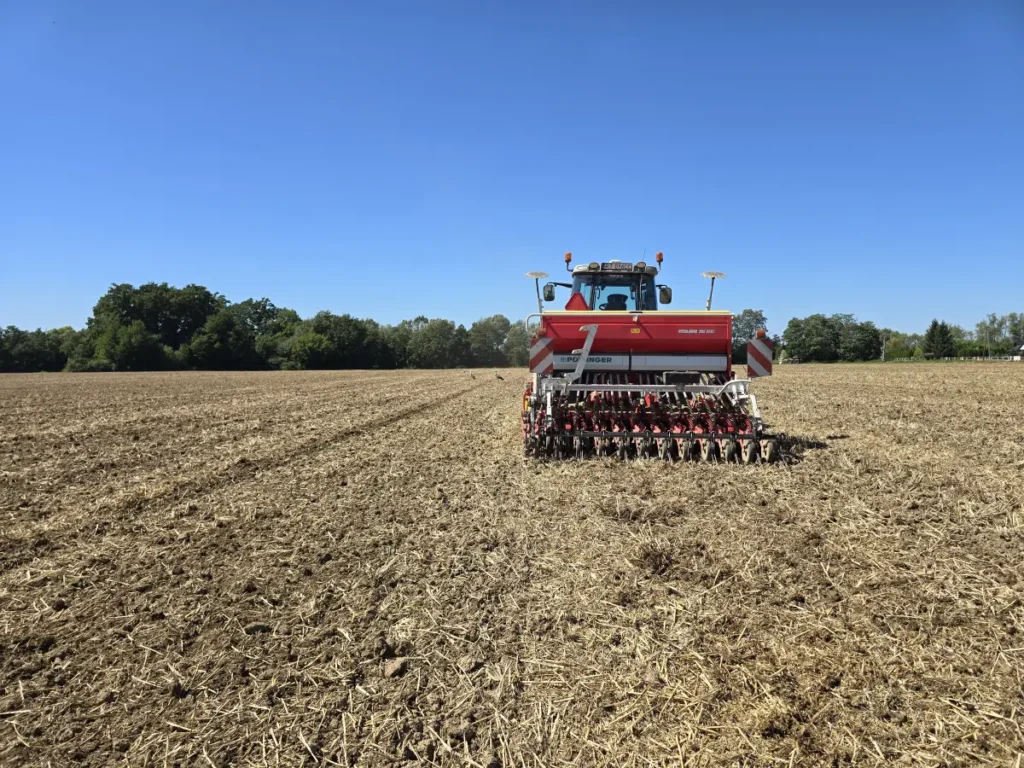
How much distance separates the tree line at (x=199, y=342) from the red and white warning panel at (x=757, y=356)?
71.4 m

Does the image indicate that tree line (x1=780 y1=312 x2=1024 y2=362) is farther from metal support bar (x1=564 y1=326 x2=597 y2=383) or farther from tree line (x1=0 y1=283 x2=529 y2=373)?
metal support bar (x1=564 y1=326 x2=597 y2=383)

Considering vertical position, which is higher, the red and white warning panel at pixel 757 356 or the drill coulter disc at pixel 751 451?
the red and white warning panel at pixel 757 356

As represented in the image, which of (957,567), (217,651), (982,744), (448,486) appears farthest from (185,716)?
(957,567)

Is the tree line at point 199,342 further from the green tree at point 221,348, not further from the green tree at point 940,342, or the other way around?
the green tree at point 940,342

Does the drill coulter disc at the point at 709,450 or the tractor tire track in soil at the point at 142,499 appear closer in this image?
the tractor tire track in soil at the point at 142,499

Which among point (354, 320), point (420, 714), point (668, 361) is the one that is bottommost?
point (420, 714)

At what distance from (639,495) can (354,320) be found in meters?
81.8

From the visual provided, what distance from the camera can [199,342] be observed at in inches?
2781

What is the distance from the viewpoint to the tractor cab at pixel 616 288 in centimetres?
1010

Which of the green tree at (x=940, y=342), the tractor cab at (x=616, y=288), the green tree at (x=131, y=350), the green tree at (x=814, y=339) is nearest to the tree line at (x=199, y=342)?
the green tree at (x=131, y=350)

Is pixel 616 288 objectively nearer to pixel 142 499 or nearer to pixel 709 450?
pixel 709 450

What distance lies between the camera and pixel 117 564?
13.6ft

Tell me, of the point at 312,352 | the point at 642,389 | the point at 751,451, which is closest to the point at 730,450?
the point at 751,451

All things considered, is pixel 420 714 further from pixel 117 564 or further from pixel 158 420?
pixel 158 420
